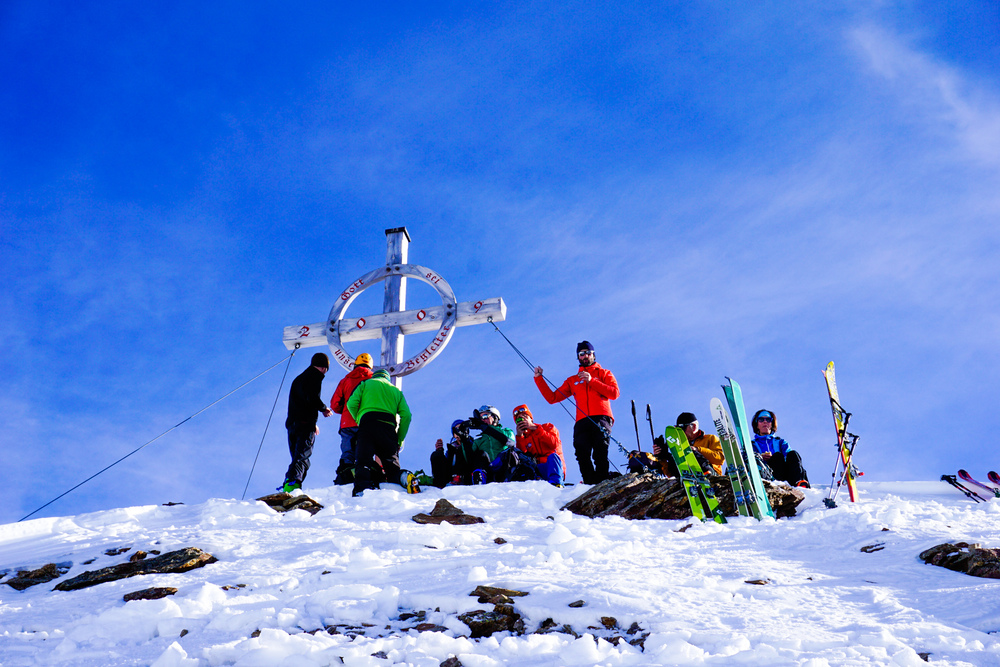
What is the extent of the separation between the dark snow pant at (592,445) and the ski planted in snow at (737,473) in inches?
56.6

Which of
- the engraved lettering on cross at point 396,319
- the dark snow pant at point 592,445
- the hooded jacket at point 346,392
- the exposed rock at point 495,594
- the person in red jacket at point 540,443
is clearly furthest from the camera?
the engraved lettering on cross at point 396,319

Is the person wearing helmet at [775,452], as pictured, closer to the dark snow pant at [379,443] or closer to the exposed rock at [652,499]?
the exposed rock at [652,499]

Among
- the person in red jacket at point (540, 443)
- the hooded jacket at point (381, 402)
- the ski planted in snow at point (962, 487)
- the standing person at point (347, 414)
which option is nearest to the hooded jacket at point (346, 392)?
the standing person at point (347, 414)

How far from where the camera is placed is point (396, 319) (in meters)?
10.2

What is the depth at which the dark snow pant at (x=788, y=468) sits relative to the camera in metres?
7.87

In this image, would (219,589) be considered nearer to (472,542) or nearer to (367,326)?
(472,542)

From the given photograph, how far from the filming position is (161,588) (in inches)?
145

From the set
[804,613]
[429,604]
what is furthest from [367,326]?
[804,613]

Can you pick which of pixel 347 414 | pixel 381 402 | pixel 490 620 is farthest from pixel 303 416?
pixel 490 620

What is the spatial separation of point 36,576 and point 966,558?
18.3 ft

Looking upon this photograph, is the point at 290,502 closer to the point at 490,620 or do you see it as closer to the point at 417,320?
the point at 490,620

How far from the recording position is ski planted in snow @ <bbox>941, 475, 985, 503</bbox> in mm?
7266

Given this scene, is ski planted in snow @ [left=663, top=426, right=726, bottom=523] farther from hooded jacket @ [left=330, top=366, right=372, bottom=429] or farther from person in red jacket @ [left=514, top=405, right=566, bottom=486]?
→ hooded jacket @ [left=330, top=366, right=372, bottom=429]

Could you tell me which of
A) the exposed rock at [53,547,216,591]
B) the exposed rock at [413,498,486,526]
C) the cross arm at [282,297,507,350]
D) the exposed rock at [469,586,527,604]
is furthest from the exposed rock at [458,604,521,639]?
the cross arm at [282,297,507,350]
